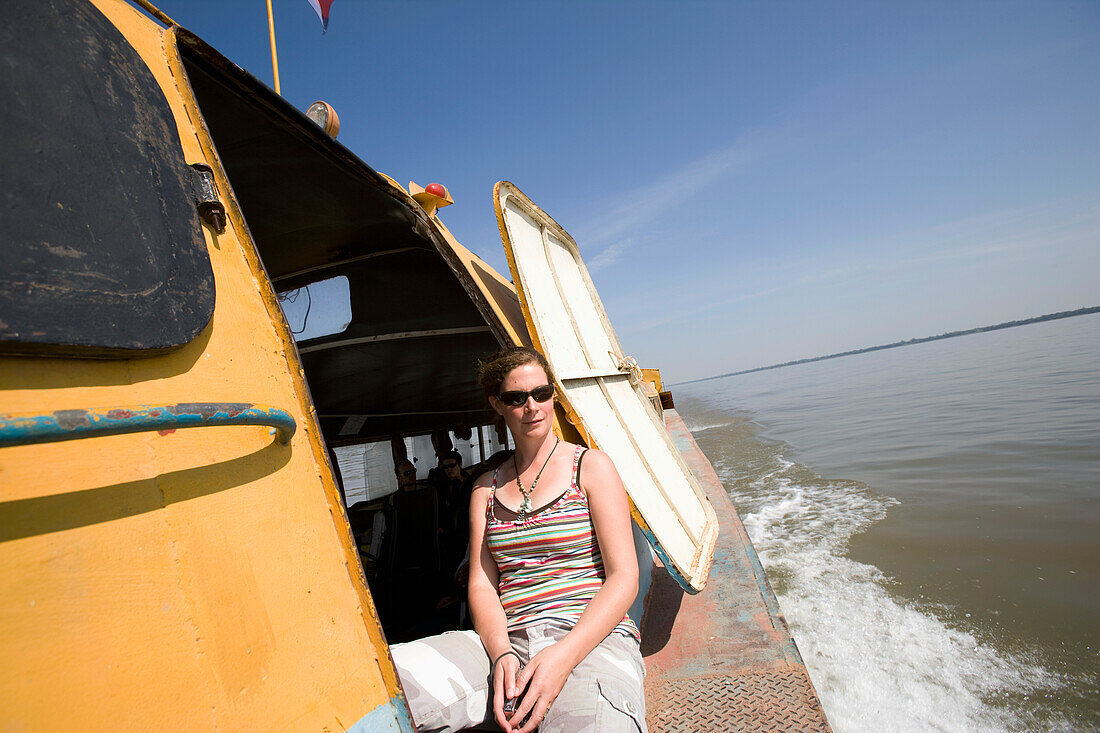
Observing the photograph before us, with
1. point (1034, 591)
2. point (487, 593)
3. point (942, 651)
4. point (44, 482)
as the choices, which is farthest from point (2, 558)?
point (1034, 591)

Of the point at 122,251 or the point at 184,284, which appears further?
the point at 184,284

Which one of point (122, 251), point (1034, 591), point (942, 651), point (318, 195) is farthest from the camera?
point (1034, 591)

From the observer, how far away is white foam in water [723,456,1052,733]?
3.01m

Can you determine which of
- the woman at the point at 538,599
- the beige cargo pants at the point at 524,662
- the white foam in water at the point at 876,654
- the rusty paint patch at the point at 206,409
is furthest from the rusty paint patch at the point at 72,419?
the white foam in water at the point at 876,654

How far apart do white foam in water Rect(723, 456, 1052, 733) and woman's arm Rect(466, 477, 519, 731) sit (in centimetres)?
253

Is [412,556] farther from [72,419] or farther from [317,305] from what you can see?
[72,419]

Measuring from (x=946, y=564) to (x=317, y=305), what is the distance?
6663 mm

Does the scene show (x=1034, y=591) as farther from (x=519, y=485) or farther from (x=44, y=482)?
(x=44, y=482)

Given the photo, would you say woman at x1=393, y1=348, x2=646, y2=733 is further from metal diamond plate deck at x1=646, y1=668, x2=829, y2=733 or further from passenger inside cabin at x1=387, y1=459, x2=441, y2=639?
passenger inside cabin at x1=387, y1=459, x2=441, y2=639

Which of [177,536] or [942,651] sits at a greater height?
[177,536]

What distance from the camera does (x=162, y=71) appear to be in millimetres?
1500

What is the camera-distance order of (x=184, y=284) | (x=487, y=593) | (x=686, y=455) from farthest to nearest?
(x=686, y=455) < (x=487, y=593) < (x=184, y=284)

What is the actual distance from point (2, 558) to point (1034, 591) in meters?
6.53

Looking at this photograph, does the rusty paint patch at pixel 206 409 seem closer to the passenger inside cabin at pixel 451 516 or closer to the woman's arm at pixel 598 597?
the woman's arm at pixel 598 597
